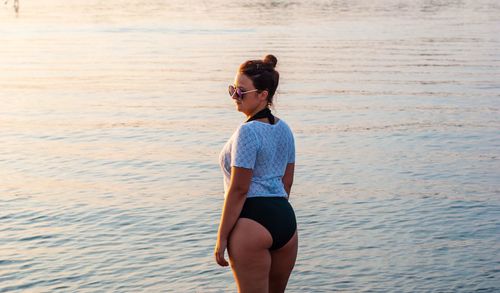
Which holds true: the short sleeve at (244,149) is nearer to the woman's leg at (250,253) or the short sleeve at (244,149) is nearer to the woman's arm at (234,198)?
the woman's arm at (234,198)

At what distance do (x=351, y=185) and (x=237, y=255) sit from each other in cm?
944

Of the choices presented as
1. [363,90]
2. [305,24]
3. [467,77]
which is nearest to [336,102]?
[363,90]

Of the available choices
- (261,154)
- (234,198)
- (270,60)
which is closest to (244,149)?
(261,154)

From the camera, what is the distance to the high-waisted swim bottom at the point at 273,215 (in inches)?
259

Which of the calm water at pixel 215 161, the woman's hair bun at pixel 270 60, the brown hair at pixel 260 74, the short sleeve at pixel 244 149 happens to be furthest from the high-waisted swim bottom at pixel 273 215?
the calm water at pixel 215 161

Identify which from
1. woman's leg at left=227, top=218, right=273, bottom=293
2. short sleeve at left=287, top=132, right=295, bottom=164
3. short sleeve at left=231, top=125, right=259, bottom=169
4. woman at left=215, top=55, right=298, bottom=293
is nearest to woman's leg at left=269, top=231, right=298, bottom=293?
woman at left=215, top=55, right=298, bottom=293

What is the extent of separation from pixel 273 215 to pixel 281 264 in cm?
45

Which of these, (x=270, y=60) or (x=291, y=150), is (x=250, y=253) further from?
(x=270, y=60)

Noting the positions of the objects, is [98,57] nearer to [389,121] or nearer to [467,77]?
[467,77]

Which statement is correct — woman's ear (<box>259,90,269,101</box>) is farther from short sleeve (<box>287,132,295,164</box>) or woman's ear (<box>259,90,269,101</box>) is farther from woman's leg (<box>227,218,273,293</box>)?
woman's leg (<box>227,218,273,293</box>)

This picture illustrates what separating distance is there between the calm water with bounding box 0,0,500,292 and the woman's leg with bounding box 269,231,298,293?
4034mm

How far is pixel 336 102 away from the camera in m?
24.8

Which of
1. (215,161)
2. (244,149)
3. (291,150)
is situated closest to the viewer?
(244,149)

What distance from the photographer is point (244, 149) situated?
21.1 ft
